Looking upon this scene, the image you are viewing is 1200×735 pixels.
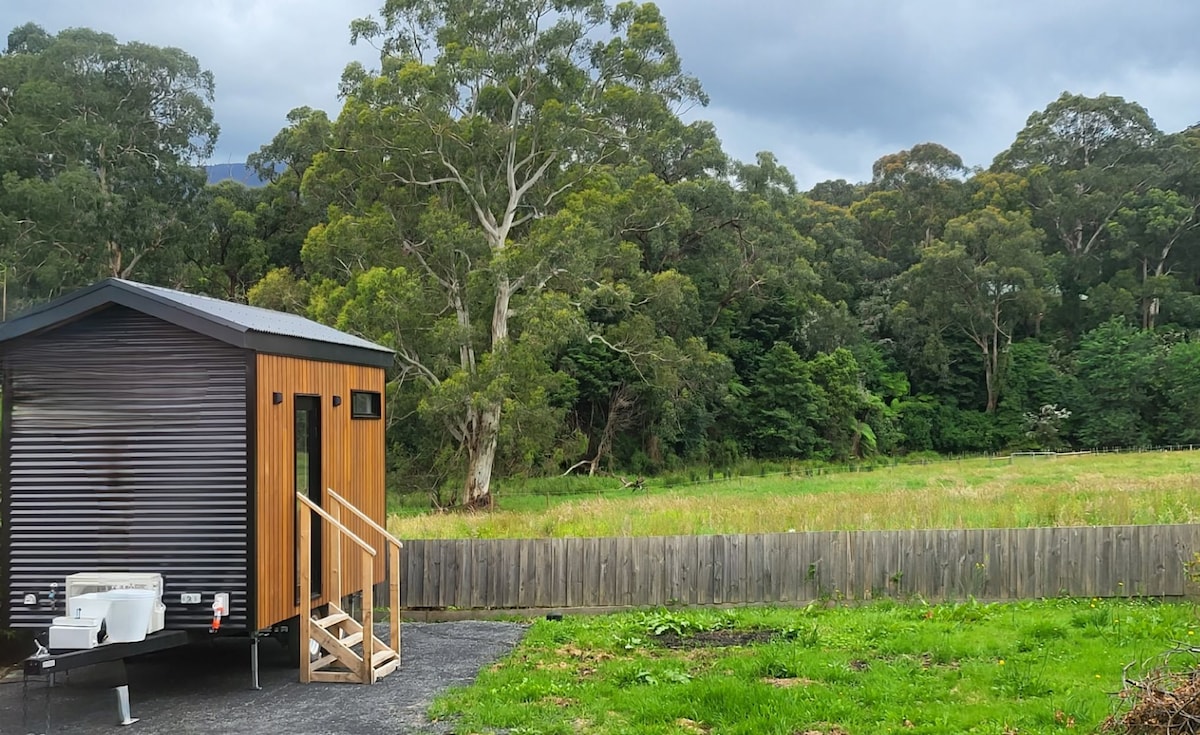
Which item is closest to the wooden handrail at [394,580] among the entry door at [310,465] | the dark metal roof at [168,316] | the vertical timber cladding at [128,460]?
the entry door at [310,465]

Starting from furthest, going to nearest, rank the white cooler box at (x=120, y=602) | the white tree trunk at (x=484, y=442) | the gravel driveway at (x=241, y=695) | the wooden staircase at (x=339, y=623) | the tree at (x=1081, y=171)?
the tree at (x=1081, y=171), the white tree trunk at (x=484, y=442), the wooden staircase at (x=339, y=623), the white cooler box at (x=120, y=602), the gravel driveway at (x=241, y=695)

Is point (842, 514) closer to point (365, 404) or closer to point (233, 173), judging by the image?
point (365, 404)

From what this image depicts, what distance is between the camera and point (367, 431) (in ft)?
33.9

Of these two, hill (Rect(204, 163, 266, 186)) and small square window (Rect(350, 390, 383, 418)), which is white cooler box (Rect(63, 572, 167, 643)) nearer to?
small square window (Rect(350, 390, 383, 418))

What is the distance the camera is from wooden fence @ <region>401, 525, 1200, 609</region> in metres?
11.4

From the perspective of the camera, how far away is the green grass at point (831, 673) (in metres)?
6.66

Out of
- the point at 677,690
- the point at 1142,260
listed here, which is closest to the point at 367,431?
the point at 677,690

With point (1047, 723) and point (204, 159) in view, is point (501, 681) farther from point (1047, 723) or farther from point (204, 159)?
point (204, 159)

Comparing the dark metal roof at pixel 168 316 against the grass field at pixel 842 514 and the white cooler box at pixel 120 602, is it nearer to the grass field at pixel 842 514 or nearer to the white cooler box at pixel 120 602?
the white cooler box at pixel 120 602

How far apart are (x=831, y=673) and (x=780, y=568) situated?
381 cm

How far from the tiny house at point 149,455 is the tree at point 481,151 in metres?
16.0

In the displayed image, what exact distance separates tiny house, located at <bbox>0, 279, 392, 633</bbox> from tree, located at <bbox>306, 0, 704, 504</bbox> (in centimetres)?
1603

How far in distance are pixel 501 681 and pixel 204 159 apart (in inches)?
1604

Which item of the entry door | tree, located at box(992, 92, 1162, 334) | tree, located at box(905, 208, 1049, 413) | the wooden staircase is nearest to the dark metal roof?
the entry door
